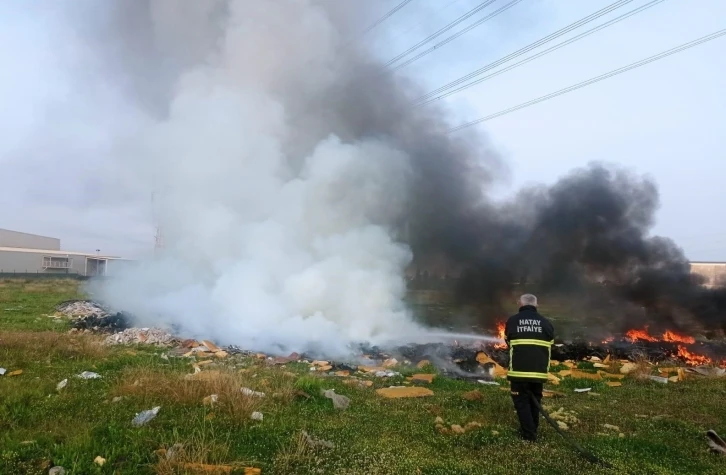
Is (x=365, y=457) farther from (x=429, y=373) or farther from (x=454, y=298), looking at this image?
(x=454, y=298)

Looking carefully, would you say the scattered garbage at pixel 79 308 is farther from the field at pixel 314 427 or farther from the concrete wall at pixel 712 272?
the concrete wall at pixel 712 272

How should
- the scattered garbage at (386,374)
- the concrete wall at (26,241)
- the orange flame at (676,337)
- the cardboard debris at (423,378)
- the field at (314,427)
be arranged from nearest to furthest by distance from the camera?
the field at (314,427) < the cardboard debris at (423,378) < the scattered garbage at (386,374) < the orange flame at (676,337) < the concrete wall at (26,241)

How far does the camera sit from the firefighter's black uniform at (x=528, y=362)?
5980 millimetres

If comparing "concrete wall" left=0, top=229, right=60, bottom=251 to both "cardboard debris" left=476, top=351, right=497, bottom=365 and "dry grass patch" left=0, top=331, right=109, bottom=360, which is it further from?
"cardboard debris" left=476, top=351, right=497, bottom=365

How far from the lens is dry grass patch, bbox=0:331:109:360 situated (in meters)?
10.3

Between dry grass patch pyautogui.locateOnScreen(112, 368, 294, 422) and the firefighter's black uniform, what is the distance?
3365 millimetres

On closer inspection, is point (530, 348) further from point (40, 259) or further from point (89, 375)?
point (40, 259)

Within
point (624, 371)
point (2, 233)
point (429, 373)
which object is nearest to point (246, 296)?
point (429, 373)

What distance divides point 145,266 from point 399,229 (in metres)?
12.8

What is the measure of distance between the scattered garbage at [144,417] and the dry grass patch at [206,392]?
477mm

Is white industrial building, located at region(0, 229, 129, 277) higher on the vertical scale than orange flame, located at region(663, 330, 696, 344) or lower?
higher

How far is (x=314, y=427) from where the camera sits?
6.07m

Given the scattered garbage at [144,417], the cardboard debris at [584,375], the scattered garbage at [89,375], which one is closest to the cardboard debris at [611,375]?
the cardboard debris at [584,375]

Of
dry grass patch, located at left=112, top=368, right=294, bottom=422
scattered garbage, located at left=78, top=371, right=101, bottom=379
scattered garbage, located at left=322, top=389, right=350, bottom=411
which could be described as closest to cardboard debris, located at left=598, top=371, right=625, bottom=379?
scattered garbage, located at left=322, top=389, right=350, bottom=411
